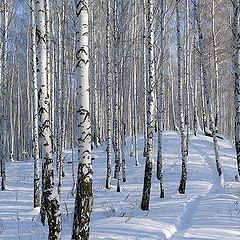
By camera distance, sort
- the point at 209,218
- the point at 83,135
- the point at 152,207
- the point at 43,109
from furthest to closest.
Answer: the point at 152,207, the point at 209,218, the point at 43,109, the point at 83,135

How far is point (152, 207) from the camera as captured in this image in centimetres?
1140

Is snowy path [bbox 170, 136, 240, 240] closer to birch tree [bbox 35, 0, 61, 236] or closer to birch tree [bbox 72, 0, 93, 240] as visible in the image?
birch tree [bbox 72, 0, 93, 240]

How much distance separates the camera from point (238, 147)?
1184cm

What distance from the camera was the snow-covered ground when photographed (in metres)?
8.02

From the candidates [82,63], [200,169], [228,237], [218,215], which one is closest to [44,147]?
[82,63]

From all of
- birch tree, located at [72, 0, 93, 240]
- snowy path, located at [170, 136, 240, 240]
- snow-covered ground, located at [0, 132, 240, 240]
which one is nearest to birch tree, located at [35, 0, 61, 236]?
birch tree, located at [72, 0, 93, 240]

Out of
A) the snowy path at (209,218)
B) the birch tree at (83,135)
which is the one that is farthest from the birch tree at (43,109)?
the snowy path at (209,218)

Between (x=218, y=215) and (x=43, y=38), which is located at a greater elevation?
(x=43, y=38)

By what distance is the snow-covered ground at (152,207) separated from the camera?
26.3 feet

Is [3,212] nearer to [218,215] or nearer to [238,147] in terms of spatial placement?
[218,215]

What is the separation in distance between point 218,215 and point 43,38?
21.1 feet

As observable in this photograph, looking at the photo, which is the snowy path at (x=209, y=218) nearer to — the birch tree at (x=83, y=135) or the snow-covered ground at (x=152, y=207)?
the snow-covered ground at (x=152, y=207)

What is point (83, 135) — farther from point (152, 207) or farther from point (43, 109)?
point (152, 207)

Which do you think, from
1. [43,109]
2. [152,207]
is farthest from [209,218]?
[43,109]
